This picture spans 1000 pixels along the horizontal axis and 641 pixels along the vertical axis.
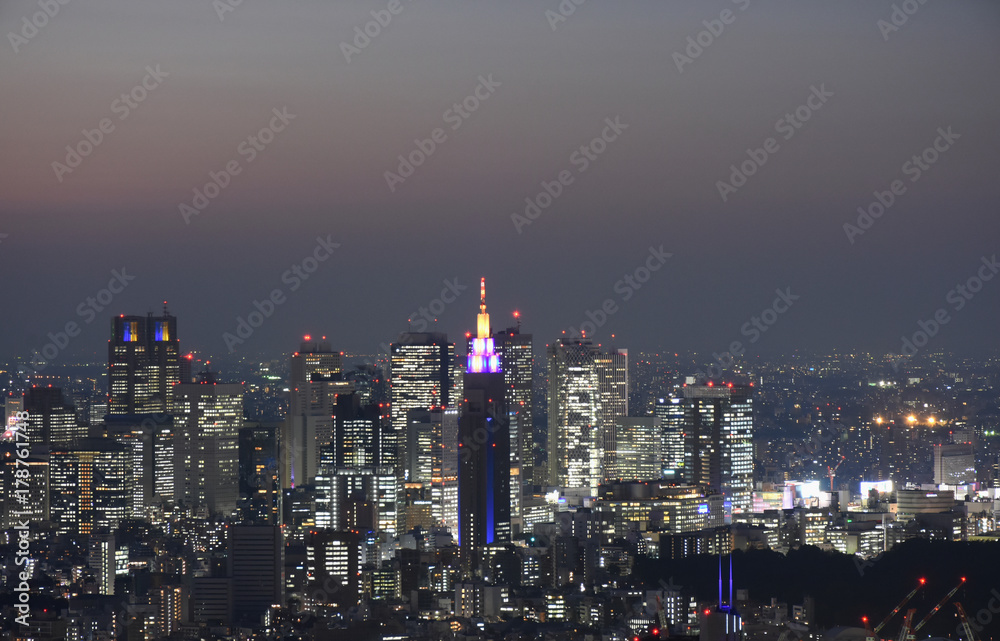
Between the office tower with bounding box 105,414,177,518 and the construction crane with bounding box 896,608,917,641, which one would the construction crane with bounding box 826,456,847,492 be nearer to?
the office tower with bounding box 105,414,177,518

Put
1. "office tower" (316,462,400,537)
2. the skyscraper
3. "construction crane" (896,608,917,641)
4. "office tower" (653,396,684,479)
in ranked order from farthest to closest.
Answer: "office tower" (653,396,684,479), the skyscraper, "office tower" (316,462,400,537), "construction crane" (896,608,917,641)

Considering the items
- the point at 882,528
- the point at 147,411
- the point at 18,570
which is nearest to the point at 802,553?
the point at 882,528

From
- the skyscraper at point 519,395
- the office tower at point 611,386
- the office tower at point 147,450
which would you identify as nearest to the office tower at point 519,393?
the skyscraper at point 519,395

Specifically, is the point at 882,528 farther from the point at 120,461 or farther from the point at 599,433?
the point at 120,461

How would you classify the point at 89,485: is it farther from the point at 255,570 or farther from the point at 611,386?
the point at 611,386

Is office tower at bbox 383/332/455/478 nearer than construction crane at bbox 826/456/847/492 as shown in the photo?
No

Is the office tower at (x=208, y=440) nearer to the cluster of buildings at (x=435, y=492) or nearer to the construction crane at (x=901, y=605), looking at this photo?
the cluster of buildings at (x=435, y=492)

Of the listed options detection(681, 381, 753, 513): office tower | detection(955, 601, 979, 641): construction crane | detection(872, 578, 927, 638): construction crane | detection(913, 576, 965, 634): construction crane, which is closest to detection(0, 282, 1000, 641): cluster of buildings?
detection(681, 381, 753, 513): office tower
